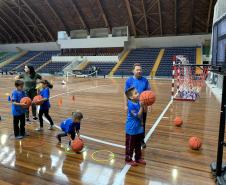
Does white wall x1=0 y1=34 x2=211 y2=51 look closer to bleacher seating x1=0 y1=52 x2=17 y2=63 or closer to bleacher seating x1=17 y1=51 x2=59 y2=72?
bleacher seating x1=17 y1=51 x2=59 y2=72

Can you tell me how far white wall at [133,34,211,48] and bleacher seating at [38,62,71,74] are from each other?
10.5 meters

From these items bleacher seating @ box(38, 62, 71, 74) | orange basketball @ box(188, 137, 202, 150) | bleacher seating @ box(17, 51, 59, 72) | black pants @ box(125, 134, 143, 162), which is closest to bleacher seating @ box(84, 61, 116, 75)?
bleacher seating @ box(38, 62, 71, 74)

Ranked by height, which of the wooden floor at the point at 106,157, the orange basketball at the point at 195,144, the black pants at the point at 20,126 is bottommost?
the wooden floor at the point at 106,157

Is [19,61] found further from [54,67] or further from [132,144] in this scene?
[132,144]

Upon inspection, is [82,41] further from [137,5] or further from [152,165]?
[152,165]

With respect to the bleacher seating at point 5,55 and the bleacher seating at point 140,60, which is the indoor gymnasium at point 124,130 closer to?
the bleacher seating at point 140,60

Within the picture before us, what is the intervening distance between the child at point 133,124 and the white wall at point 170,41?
1081 inches

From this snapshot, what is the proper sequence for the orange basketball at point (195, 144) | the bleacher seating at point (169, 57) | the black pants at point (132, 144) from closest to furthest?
the black pants at point (132, 144)
the orange basketball at point (195, 144)
the bleacher seating at point (169, 57)

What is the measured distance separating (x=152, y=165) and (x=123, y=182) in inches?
31.4

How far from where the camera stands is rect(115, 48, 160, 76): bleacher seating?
1075 inches

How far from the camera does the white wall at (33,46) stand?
3651 cm

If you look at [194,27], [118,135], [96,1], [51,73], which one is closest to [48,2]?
[96,1]

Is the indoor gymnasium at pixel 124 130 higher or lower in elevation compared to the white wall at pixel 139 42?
lower

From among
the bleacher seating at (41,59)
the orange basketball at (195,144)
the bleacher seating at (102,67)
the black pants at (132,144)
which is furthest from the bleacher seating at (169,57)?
the black pants at (132,144)
